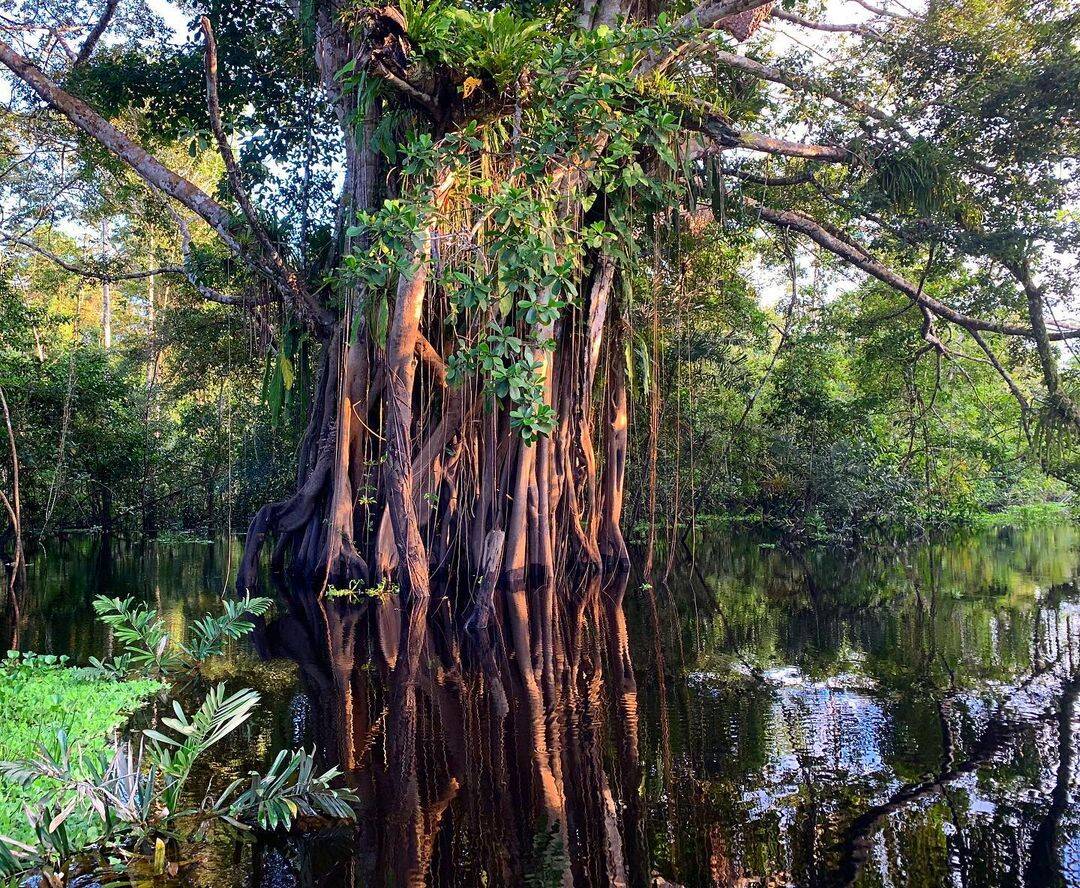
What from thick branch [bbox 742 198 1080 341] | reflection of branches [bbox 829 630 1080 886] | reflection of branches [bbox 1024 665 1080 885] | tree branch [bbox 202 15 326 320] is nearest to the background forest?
thick branch [bbox 742 198 1080 341]

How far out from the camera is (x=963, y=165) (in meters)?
8.45

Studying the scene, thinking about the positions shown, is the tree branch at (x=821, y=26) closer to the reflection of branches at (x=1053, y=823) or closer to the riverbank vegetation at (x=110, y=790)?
the reflection of branches at (x=1053, y=823)

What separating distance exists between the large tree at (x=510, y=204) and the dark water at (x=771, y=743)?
66cm

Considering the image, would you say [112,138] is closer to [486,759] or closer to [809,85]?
[809,85]

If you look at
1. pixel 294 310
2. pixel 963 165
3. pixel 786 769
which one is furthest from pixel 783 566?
pixel 786 769

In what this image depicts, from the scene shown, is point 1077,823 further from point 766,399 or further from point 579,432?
point 766,399

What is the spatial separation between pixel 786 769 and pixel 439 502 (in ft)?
17.7

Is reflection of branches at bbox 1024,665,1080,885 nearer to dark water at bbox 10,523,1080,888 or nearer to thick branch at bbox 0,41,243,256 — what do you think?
dark water at bbox 10,523,1080,888

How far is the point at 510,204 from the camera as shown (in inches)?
229

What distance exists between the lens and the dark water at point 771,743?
104 inches

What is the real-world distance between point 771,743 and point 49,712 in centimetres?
282

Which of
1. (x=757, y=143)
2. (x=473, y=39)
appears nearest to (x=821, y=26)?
(x=757, y=143)

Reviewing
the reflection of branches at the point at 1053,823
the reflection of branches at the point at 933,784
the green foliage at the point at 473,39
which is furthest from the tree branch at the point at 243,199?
the reflection of branches at the point at 1053,823

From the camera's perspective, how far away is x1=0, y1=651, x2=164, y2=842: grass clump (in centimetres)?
264
